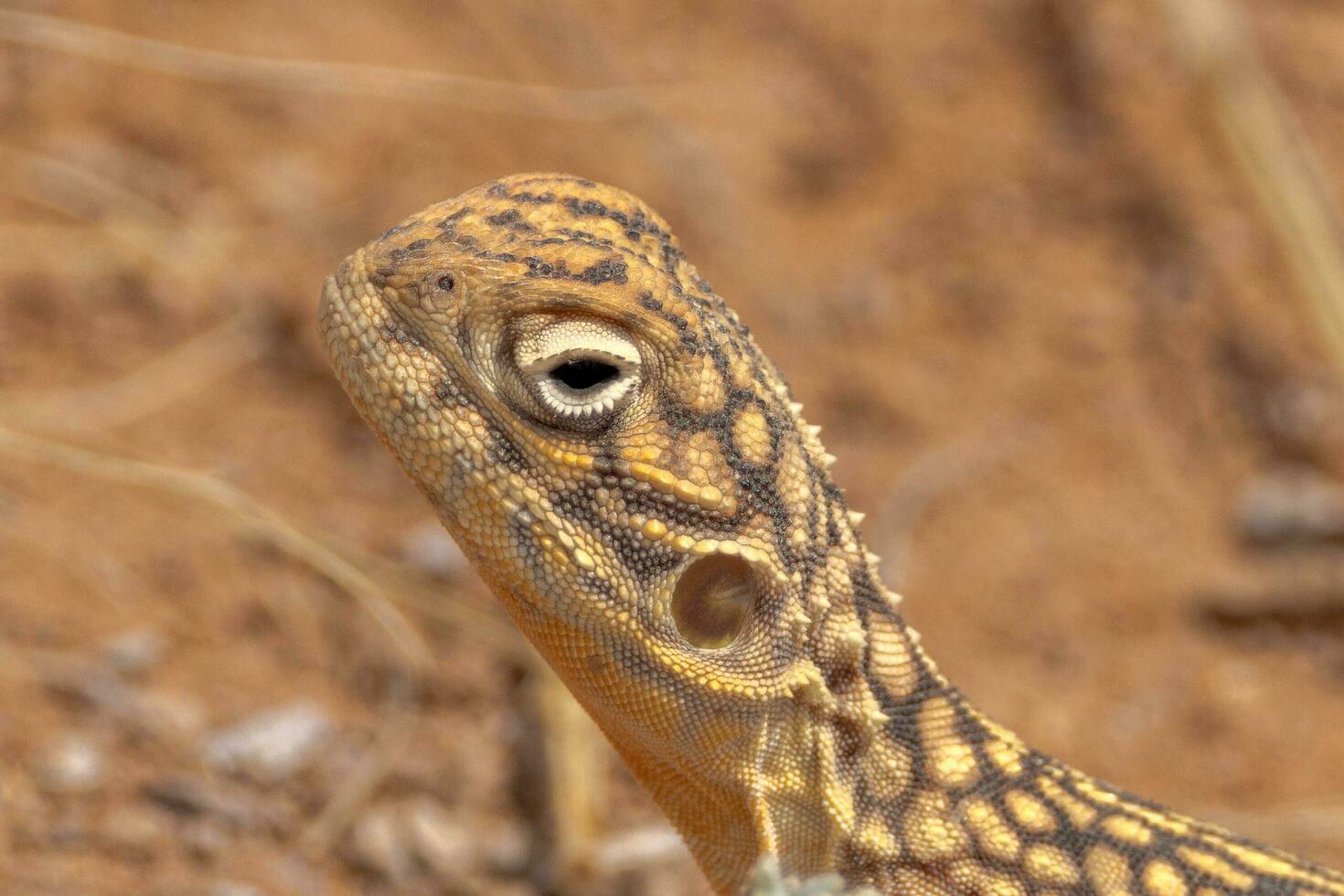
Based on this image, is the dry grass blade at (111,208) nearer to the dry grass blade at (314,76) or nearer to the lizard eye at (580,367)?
the dry grass blade at (314,76)

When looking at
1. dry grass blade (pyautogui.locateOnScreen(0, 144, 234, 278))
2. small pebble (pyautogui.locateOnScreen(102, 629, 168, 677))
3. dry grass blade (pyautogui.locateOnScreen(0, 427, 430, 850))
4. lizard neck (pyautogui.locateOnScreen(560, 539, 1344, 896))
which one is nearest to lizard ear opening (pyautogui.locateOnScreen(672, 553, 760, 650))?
lizard neck (pyautogui.locateOnScreen(560, 539, 1344, 896))

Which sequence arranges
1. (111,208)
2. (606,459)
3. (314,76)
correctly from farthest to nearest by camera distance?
(314,76) → (111,208) → (606,459)

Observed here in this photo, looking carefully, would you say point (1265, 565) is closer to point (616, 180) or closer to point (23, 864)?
point (616, 180)

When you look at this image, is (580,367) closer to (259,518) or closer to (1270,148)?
(259,518)

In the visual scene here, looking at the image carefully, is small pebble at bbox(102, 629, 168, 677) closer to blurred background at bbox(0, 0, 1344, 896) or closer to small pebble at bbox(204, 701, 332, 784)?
blurred background at bbox(0, 0, 1344, 896)

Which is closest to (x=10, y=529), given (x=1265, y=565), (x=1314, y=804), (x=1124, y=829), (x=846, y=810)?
(x=846, y=810)

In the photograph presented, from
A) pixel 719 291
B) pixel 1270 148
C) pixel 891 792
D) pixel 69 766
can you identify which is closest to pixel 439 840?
pixel 69 766
